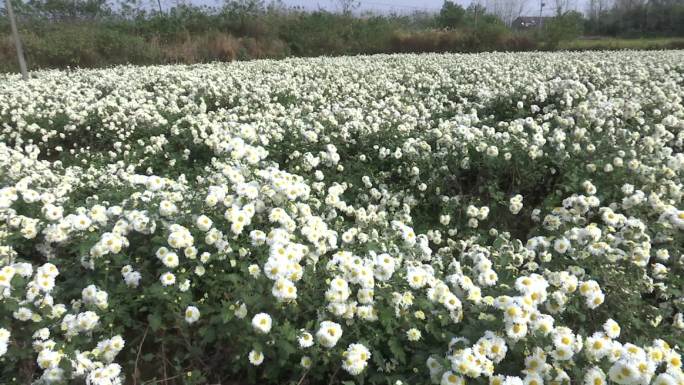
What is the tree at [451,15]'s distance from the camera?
1288 inches

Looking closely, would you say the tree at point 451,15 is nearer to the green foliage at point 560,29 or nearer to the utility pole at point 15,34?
the green foliage at point 560,29

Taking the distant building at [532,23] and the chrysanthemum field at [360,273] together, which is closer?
the chrysanthemum field at [360,273]

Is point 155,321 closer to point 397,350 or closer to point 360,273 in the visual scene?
point 360,273

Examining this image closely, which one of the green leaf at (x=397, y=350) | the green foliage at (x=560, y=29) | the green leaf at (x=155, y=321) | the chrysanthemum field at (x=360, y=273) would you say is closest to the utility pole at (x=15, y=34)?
the chrysanthemum field at (x=360, y=273)

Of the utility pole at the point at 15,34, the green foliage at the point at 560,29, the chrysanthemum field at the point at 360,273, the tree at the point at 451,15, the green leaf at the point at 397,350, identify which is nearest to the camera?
the chrysanthemum field at the point at 360,273

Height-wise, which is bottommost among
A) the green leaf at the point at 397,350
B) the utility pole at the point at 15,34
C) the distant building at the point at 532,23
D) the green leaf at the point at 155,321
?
the green leaf at the point at 397,350

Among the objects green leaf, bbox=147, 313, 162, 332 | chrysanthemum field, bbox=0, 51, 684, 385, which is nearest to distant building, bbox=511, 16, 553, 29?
chrysanthemum field, bbox=0, 51, 684, 385

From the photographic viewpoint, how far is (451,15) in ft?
108

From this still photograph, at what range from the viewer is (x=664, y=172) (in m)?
4.10

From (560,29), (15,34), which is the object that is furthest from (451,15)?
(15,34)

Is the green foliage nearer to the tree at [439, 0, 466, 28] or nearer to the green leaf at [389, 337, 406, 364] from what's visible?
the tree at [439, 0, 466, 28]

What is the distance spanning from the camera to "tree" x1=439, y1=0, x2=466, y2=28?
32.7 m

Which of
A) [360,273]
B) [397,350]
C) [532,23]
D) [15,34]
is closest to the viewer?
[397,350]

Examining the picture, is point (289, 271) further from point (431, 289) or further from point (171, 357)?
point (171, 357)
